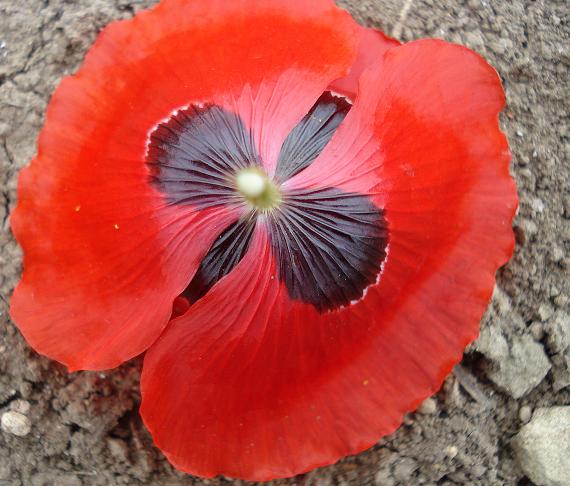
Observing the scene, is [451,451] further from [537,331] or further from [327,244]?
[327,244]

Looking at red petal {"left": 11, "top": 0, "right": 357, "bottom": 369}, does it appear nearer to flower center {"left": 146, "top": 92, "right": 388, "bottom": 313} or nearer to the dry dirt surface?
flower center {"left": 146, "top": 92, "right": 388, "bottom": 313}

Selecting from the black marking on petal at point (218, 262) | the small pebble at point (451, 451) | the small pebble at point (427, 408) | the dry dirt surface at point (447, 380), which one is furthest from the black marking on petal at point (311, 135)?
the small pebble at point (451, 451)

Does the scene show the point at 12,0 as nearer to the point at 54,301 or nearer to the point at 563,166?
the point at 54,301

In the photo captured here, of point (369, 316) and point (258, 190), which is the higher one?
point (258, 190)

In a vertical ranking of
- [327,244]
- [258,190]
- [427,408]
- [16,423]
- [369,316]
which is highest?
[258,190]

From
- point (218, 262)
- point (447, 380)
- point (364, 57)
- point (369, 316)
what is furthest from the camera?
point (447, 380)

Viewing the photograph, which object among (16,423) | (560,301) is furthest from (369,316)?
(16,423)

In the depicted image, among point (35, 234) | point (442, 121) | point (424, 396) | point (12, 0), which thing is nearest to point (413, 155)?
point (442, 121)
